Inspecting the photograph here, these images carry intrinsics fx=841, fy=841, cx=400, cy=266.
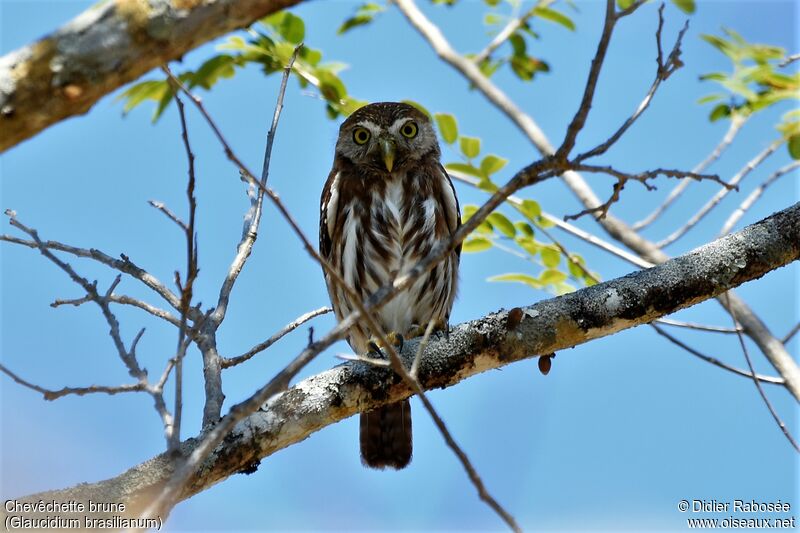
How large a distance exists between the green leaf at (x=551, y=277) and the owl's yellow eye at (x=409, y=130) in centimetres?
112

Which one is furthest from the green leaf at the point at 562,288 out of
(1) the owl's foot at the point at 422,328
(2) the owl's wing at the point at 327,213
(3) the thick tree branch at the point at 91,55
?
(3) the thick tree branch at the point at 91,55

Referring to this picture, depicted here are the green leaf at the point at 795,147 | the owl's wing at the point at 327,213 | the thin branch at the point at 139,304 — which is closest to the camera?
the thin branch at the point at 139,304

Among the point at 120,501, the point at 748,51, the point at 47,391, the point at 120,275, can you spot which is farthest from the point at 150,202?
the point at 748,51

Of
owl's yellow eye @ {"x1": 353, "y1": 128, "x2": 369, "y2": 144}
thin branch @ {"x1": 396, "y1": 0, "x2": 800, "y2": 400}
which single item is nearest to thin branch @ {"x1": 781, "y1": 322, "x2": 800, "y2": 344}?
thin branch @ {"x1": 396, "y1": 0, "x2": 800, "y2": 400}

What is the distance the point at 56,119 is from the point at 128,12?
8.5 inches

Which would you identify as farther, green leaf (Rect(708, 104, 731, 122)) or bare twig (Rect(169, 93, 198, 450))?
green leaf (Rect(708, 104, 731, 122))

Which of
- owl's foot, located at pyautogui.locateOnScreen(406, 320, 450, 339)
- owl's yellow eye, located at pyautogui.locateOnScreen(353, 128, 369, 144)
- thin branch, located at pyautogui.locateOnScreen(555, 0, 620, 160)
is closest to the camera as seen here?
thin branch, located at pyautogui.locateOnScreen(555, 0, 620, 160)

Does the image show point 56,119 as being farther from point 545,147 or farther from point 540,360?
point 545,147

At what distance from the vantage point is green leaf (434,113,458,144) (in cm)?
407

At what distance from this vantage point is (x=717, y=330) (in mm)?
3645

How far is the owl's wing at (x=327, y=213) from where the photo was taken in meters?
4.24

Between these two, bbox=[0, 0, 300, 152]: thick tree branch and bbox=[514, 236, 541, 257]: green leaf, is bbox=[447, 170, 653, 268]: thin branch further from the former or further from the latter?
bbox=[0, 0, 300, 152]: thick tree branch

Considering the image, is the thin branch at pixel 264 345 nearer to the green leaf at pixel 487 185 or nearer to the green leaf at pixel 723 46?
the green leaf at pixel 487 185

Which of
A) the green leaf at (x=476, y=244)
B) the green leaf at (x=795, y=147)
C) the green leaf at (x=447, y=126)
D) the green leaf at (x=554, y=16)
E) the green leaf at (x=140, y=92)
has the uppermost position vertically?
the green leaf at (x=554, y=16)
